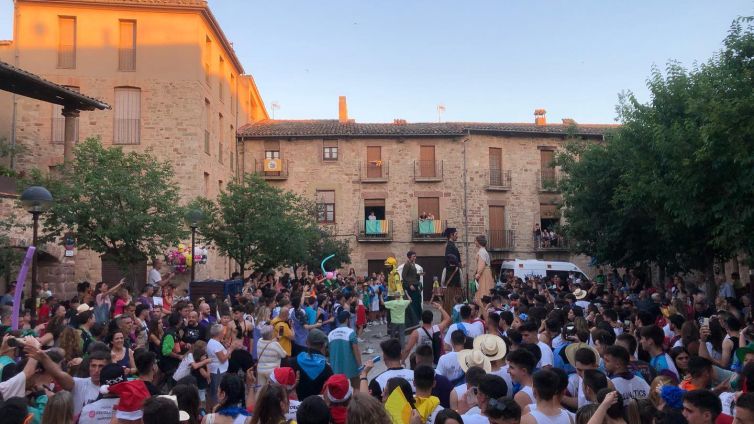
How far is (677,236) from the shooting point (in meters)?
16.1

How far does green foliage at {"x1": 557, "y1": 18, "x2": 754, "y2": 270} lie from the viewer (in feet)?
35.3

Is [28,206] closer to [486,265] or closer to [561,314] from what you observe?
[561,314]

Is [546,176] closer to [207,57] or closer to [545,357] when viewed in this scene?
[207,57]

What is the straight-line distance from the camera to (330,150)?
3400 centimetres

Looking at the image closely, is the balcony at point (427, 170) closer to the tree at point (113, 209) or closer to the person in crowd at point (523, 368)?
the tree at point (113, 209)

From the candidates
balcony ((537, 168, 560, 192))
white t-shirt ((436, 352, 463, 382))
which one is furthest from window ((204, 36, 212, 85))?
white t-shirt ((436, 352, 463, 382))

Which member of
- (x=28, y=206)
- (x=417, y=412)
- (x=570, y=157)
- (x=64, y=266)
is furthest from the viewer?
(x=570, y=157)

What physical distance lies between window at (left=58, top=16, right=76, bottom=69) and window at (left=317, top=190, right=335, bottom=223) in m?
13.3

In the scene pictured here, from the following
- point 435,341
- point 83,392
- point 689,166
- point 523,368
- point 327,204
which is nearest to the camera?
point 523,368

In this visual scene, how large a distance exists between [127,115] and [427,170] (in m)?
15.4

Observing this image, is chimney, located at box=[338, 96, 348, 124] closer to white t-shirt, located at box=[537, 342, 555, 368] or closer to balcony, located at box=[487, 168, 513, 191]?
balcony, located at box=[487, 168, 513, 191]

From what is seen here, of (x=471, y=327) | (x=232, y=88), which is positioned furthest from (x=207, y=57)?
(x=471, y=327)

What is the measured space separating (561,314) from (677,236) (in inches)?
341

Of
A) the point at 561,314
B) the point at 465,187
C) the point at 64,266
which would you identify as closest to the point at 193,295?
the point at 64,266
